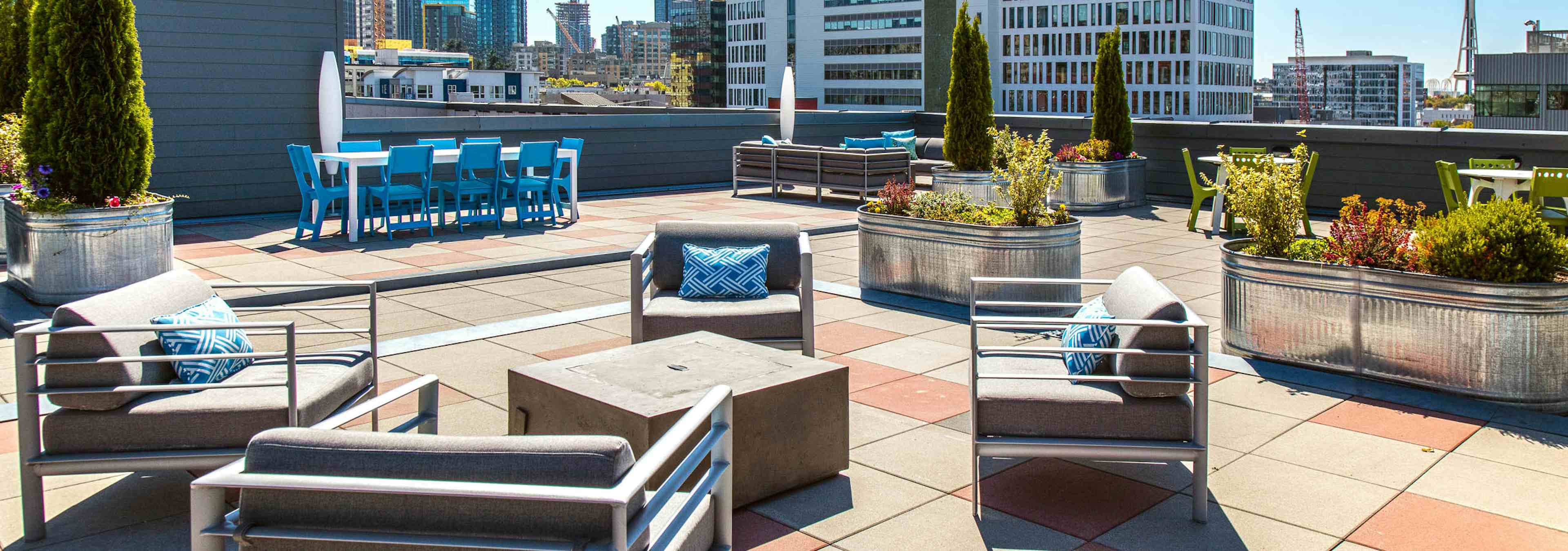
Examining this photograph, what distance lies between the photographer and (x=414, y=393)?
5.38 meters

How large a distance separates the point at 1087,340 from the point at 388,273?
6.04 metres

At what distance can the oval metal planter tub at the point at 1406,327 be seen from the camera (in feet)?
16.5

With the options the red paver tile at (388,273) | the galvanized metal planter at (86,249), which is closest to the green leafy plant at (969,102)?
the red paver tile at (388,273)

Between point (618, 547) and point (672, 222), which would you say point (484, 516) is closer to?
point (618, 547)

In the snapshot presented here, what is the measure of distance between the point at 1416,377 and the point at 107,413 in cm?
530

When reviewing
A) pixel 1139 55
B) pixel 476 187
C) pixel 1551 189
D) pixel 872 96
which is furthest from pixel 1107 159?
pixel 872 96

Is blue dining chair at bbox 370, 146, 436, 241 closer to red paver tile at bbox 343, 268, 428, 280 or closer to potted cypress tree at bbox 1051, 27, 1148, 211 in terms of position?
red paver tile at bbox 343, 268, 428, 280

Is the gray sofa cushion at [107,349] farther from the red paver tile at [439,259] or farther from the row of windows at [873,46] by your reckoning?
the row of windows at [873,46]

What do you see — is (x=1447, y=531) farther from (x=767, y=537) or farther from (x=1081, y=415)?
(x=767, y=537)

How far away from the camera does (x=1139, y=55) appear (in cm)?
11112

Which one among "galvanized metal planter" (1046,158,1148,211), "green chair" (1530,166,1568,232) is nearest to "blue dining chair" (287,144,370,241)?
"galvanized metal planter" (1046,158,1148,211)

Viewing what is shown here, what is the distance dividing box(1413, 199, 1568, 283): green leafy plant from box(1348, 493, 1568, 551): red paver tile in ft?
5.43

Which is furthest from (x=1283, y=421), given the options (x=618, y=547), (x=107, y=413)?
(x=107, y=413)

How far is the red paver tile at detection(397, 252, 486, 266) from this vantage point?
9.26 meters
